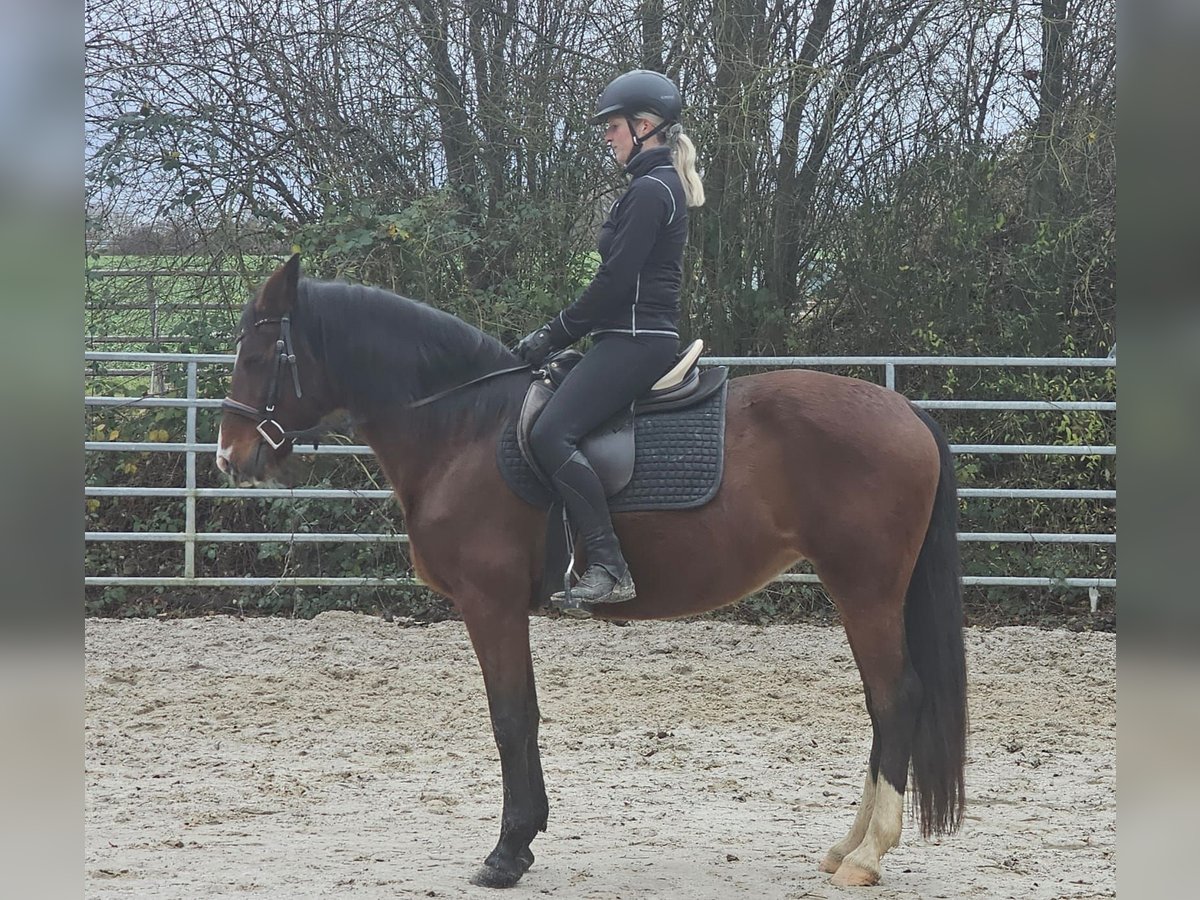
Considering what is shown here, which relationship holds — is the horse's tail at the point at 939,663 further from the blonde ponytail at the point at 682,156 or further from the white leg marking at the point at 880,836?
the blonde ponytail at the point at 682,156

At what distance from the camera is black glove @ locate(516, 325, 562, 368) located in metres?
3.86

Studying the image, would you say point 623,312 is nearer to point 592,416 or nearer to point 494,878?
point 592,416

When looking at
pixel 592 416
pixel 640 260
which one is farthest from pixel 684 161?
pixel 592 416

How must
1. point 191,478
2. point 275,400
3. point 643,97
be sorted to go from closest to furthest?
point 643,97
point 275,400
point 191,478

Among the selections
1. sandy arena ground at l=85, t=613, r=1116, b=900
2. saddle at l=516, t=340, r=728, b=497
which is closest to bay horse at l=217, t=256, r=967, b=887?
saddle at l=516, t=340, r=728, b=497

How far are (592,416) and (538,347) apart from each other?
37 cm

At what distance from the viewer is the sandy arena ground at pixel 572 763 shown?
12.1 feet

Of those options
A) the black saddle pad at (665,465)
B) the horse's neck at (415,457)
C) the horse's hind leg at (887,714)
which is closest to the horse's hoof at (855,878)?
the horse's hind leg at (887,714)

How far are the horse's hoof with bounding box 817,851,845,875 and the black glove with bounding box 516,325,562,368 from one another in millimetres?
1883

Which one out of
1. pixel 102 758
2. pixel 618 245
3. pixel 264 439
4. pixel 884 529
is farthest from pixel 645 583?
pixel 102 758

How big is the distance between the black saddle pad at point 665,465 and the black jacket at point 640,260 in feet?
1.03

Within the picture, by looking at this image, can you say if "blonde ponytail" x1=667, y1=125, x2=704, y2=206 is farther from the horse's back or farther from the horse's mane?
the horse's mane

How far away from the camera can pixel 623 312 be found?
373cm

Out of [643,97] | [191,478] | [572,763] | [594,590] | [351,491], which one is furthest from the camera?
[351,491]
